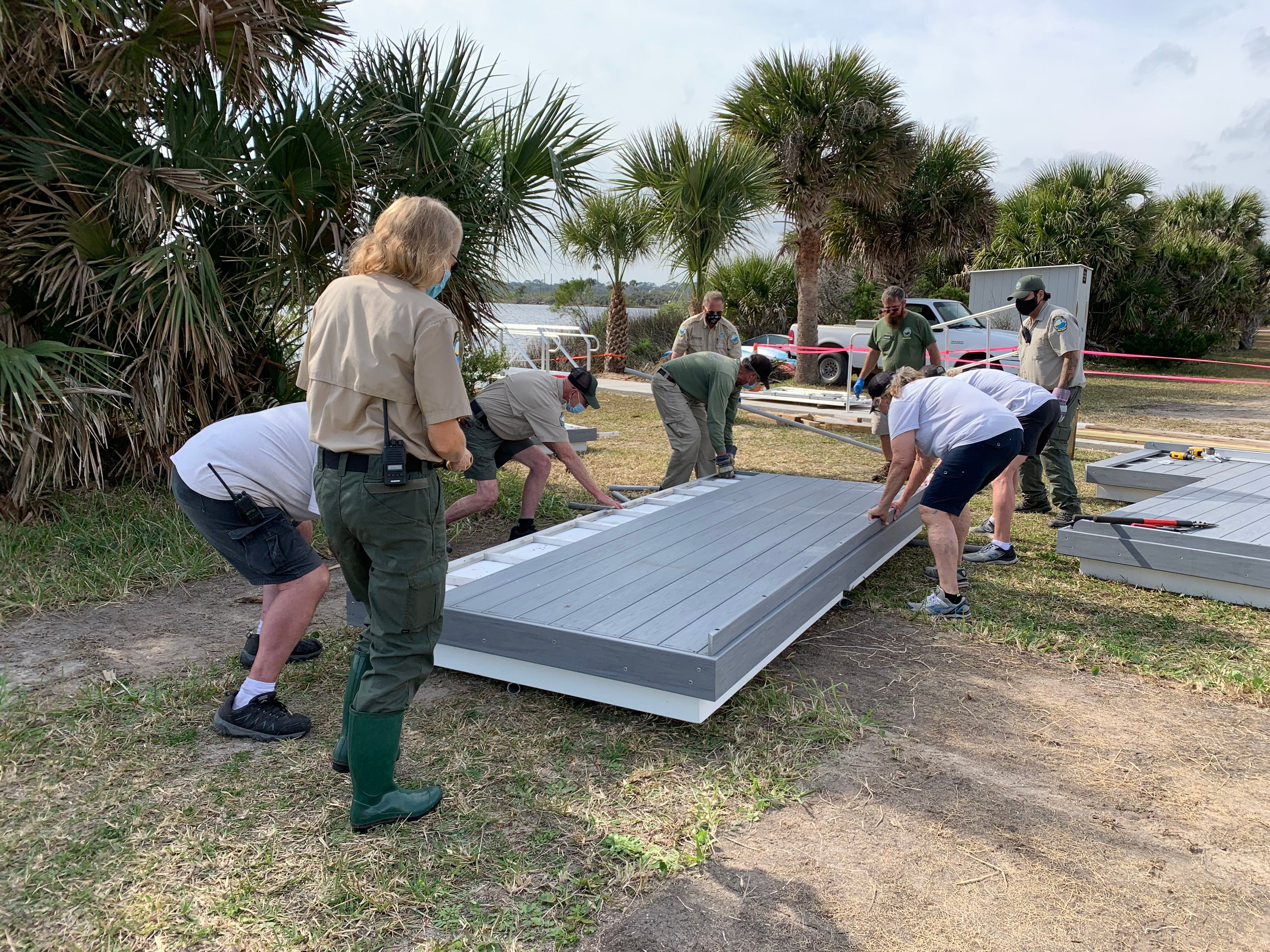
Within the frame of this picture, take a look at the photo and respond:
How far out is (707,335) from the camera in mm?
8633

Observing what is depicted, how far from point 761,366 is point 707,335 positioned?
7.84 feet

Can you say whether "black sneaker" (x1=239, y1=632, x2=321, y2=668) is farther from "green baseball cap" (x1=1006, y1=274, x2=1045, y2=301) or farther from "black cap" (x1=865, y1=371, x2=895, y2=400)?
"green baseball cap" (x1=1006, y1=274, x2=1045, y2=301)

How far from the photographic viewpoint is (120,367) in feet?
18.7

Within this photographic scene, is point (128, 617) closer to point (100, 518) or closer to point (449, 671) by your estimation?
point (100, 518)

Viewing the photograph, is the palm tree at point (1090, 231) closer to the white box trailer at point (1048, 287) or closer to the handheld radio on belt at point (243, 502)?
the white box trailer at point (1048, 287)

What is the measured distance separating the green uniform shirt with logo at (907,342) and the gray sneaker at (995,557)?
2.20 metres

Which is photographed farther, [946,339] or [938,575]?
[946,339]

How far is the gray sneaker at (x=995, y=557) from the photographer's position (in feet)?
18.7

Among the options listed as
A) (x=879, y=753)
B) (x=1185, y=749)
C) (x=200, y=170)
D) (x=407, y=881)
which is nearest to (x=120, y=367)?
(x=200, y=170)

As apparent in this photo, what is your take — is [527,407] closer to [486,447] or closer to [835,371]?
[486,447]

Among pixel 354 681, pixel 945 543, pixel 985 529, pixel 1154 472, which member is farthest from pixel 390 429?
pixel 1154 472

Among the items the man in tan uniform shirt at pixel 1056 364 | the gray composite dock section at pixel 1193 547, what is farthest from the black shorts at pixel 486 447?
the man in tan uniform shirt at pixel 1056 364

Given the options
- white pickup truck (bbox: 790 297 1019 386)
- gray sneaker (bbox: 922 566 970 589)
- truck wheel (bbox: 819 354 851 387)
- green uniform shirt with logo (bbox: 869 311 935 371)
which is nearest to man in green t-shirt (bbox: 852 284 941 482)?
green uniform shirt with logo (bbox: 869 311 935 371)

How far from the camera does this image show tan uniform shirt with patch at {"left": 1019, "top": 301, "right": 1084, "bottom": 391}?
6469mm
